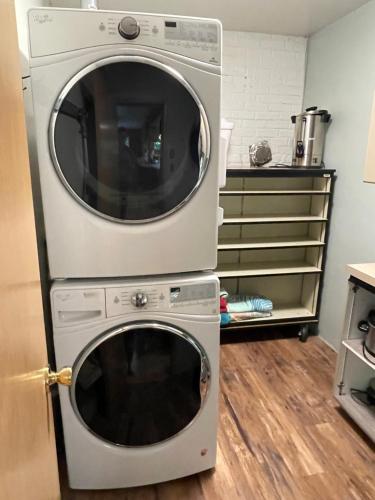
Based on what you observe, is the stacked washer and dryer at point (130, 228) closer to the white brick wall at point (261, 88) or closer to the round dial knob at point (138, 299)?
the round dial knob at point (138, 299)

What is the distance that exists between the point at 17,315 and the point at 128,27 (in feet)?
3.07

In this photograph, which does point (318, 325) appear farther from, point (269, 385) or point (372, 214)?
point (372, 214)

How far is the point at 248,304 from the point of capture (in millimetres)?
2580

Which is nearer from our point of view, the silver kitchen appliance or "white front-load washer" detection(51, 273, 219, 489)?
"white front-load washer" detection(51, 273, 219, 489)

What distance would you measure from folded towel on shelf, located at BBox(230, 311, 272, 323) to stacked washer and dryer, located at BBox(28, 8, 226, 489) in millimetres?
1113

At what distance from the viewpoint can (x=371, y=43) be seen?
200 cm

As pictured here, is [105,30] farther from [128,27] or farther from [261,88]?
[261,88]

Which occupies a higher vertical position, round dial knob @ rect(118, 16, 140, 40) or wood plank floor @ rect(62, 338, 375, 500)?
round dial knob @ rect(118, 16, 140, 40)

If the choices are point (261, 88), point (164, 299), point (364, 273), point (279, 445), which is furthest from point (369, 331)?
point (261, 88)

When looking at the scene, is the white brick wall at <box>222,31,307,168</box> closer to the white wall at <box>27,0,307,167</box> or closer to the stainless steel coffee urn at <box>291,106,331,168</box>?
the white wall at <box>27,0,307,167</box>

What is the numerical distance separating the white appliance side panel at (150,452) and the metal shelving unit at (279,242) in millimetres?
1101

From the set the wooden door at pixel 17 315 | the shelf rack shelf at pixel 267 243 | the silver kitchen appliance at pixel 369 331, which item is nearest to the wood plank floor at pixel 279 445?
the silver kitchen appliance at pixel 369 331

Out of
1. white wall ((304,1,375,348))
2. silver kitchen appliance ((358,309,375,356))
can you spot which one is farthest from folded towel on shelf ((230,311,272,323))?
silver kitchen appliance ((358,309,375,356))

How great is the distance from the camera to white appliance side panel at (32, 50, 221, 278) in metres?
1.05
